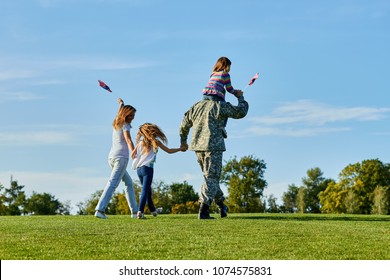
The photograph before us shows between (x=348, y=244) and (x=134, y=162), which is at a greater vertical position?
(x=134, y=162)

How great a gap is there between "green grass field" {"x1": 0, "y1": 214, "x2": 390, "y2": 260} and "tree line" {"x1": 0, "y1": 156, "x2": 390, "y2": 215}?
3553 centimetres

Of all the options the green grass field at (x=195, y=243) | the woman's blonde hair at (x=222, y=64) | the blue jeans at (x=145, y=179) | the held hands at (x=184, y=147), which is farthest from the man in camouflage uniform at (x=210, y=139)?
the green grass field at (x=195, y=243)

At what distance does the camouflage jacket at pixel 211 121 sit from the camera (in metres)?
13.4

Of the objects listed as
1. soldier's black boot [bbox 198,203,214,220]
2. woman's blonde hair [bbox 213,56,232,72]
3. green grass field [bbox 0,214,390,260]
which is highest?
woman's blonde hair [bbox 213,56,232,72]

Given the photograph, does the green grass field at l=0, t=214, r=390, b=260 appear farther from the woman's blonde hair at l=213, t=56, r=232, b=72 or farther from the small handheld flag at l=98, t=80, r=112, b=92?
the small handheld flag at l=98, t=80, r=112, b=92

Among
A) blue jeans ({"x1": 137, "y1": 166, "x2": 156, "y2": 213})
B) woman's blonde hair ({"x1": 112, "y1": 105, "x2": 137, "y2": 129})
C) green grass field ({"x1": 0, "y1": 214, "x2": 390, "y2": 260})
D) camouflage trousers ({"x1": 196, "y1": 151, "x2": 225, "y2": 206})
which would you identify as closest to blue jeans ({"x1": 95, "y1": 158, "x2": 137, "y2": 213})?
blue jeans ({"x1": 137, "y1": 166, "x2": 156, "y2": 213})

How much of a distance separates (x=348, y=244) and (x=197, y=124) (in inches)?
226

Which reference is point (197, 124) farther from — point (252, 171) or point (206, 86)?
point (252, 171)

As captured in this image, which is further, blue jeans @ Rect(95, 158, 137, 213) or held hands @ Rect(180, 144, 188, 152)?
held hands @ Rect(180, 144, 188, 152)

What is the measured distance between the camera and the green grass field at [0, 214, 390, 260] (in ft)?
25.4

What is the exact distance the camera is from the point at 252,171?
191 ft

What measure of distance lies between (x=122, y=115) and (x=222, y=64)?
282 centimetres
